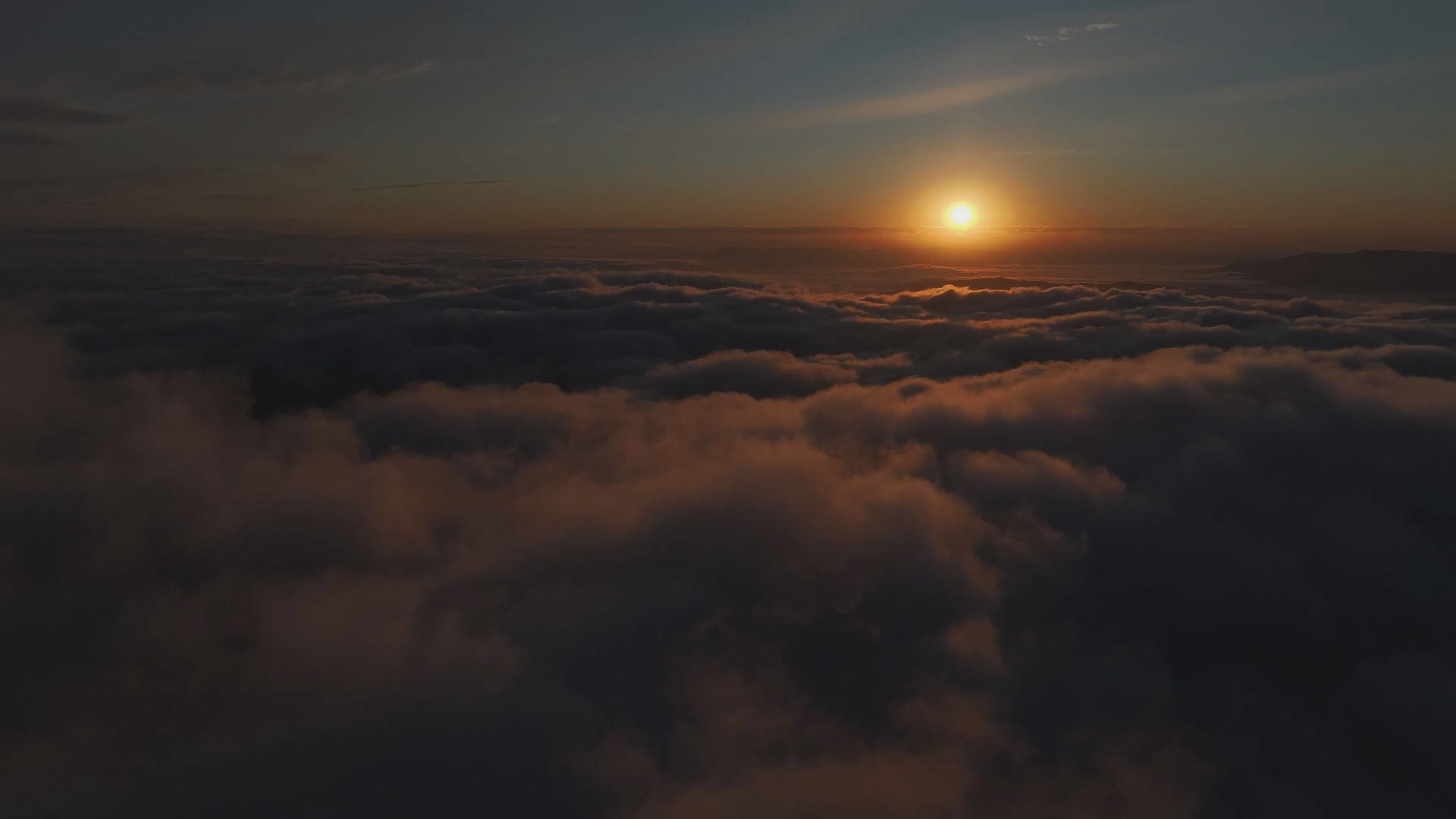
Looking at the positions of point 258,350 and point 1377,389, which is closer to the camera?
point 1377,389

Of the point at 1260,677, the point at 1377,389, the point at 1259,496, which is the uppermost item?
the point at 1377,389

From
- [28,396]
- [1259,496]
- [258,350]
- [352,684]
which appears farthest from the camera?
[258,350]

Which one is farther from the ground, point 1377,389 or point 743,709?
point 1377,389

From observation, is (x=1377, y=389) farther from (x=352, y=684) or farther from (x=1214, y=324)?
(x=352, y=684)

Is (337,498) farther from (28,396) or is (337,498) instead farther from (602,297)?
(602,297)

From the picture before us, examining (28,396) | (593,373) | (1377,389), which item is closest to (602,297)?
(593,373)

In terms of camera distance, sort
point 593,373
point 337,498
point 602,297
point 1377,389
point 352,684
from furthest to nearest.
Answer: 1. point 602,297
2. point 593,373
3. point 1377,389
4. point 337,498
5. point 352,684

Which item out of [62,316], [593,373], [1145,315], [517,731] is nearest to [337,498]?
[517,731]
